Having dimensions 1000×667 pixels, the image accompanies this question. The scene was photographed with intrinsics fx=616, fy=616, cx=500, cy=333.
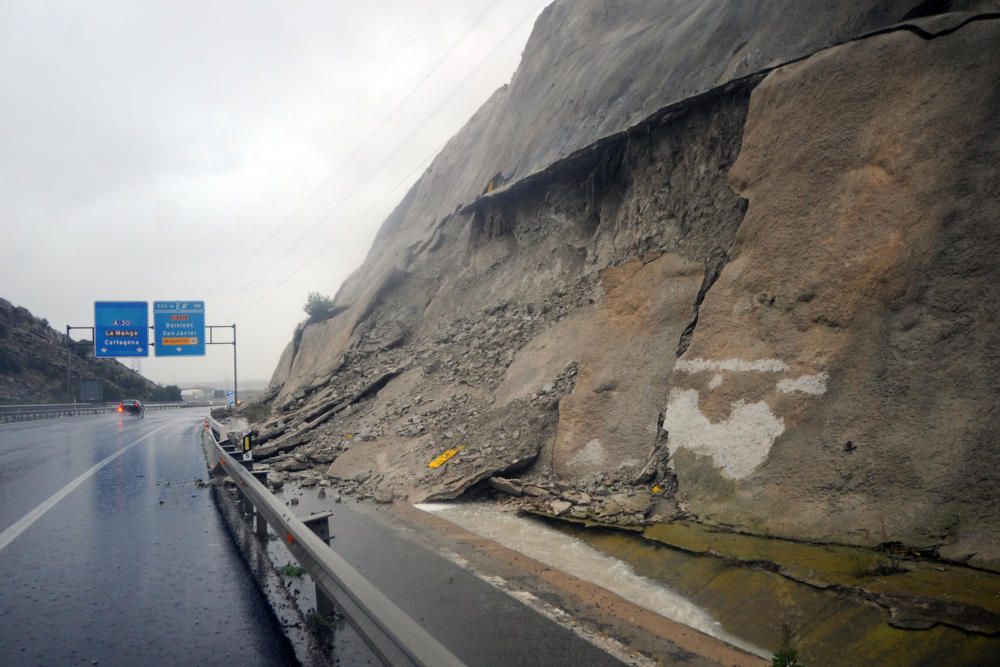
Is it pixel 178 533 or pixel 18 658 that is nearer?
pixel 18 658

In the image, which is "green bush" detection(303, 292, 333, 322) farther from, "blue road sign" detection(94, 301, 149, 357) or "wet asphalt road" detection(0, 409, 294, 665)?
"wet asphalt road" detection(0, 409, 294, 665)

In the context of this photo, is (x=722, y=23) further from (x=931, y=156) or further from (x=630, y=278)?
(x=931, y=156)

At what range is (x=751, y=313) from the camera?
24.9 ft

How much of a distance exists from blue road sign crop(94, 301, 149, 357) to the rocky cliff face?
22.0m

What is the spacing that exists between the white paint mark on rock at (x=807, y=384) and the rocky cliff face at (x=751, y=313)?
0.02 meters

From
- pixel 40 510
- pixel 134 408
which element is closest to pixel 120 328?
pixel 134 408


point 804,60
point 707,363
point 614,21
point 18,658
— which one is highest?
point 614,21

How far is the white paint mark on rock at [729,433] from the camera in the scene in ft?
21.5

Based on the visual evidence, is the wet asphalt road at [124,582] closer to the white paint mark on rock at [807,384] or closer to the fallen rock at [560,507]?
the fallen rock at [560,507]

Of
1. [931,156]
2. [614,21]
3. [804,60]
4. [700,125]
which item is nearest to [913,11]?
[804,60]

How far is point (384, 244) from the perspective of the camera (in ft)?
119

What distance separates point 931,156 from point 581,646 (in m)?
5.90

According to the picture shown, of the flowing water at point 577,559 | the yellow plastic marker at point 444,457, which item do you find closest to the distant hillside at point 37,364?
the yellow plastic marker at point 444,457

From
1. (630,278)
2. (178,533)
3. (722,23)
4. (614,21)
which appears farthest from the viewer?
(614,21)
